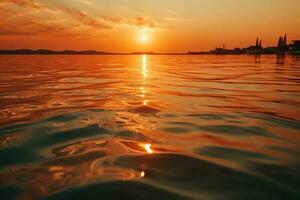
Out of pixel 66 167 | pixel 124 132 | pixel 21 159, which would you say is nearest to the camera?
pixel 66 167

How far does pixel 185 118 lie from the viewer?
205 inches

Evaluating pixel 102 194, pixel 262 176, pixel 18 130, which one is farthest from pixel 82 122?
pixel 262 176

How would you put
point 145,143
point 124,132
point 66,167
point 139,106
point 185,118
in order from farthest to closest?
point 139,106, point 185,118, point 124,132, point 145,143, point 66,167

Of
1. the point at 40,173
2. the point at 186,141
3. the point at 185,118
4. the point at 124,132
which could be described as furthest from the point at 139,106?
the point at 40,173

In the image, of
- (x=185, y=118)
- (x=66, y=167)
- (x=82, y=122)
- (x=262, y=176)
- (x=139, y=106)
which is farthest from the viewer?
(x=139, y=106)

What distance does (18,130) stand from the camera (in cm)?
435

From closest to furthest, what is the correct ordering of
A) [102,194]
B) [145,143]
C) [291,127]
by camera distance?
[102,194]
[145,143]
[291,127]

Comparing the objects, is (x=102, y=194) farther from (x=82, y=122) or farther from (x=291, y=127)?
(x=291, y=127)

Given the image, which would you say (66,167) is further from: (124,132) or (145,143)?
(124,132)

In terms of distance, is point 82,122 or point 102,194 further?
point 82,122

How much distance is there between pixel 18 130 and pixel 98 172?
2419 mm

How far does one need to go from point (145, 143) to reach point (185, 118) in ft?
5.77

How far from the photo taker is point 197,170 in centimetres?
276

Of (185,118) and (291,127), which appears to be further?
(185,118)
